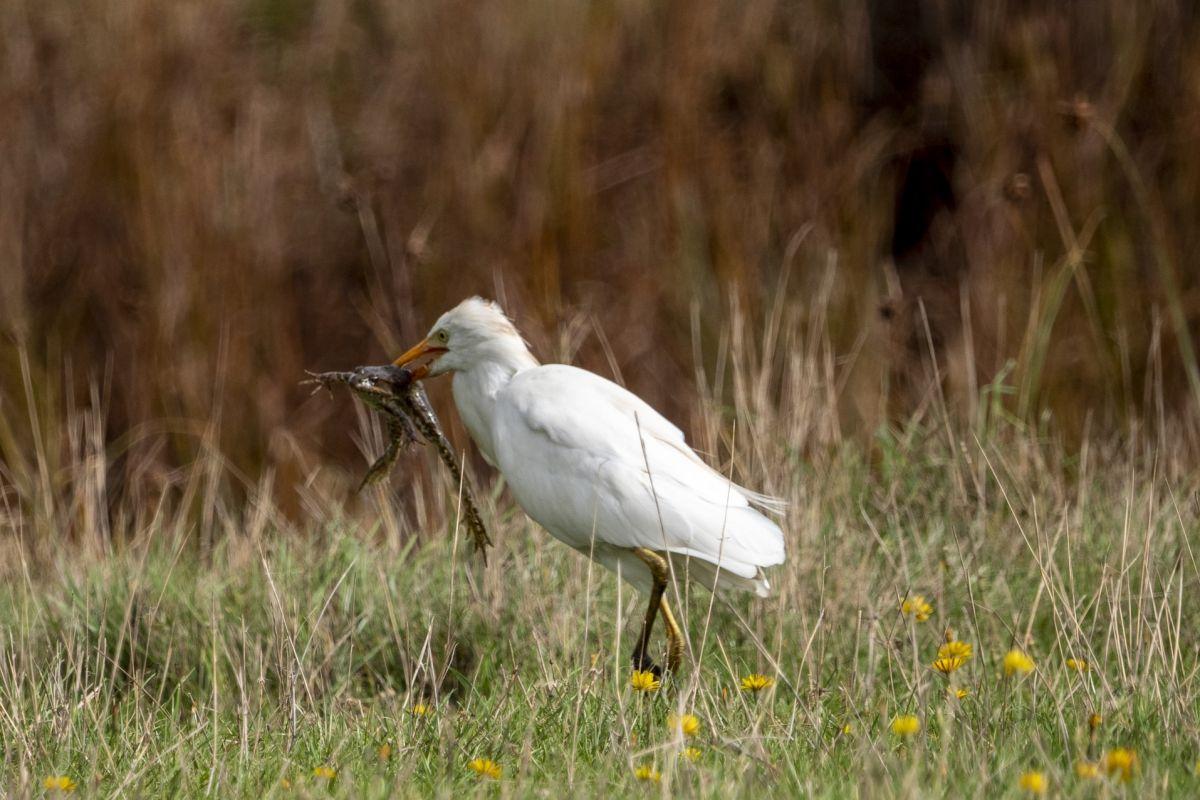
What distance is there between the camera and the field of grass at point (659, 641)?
9.11ft

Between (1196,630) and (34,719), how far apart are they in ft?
8.53

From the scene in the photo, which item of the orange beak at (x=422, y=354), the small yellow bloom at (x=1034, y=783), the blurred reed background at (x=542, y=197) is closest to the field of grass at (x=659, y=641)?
the small yellow bloom at (x=1034, y=783)

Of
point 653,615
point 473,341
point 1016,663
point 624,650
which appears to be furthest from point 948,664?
point 473,341

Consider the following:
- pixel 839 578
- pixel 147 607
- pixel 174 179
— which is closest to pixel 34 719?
pixel 147 607

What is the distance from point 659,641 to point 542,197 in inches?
103

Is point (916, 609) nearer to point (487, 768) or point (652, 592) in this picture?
point (652, 592)

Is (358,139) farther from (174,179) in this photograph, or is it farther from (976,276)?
(976,276)

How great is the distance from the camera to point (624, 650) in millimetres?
4238

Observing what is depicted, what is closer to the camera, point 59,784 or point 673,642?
point 59,784

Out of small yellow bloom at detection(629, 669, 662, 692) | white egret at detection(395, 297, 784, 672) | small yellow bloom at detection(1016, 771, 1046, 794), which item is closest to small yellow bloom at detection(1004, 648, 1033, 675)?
small yellow bloom at detection(1016, 771, 1046, 794)

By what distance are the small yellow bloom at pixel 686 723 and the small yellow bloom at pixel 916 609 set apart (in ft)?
1.64

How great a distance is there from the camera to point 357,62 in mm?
7773

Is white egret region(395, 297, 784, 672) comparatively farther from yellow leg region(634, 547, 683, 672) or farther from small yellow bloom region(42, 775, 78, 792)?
small yellow bloom region(42, 775, 78, 792)

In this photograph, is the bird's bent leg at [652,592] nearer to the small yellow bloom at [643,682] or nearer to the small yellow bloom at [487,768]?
the small yellow bloom at [643,682]
